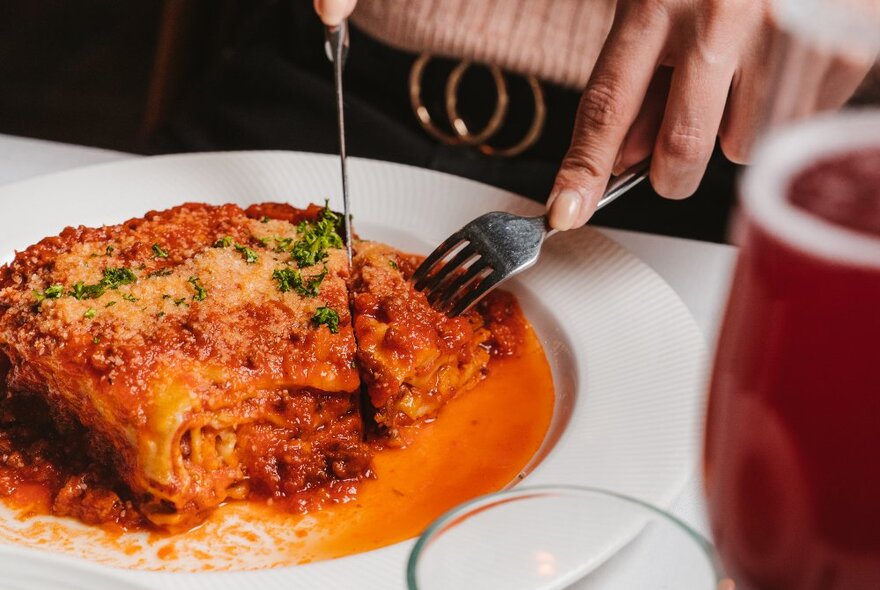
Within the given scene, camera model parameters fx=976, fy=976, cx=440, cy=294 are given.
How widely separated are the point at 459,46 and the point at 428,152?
15.7 inches

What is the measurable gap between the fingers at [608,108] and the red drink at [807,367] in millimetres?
1181

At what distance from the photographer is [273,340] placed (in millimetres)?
1610

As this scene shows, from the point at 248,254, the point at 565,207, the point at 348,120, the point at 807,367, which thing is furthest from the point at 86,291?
the point at 348,120

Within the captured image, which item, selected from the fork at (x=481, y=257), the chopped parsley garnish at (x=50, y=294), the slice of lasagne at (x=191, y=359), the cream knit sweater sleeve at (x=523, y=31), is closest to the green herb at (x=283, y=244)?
the slice of lasagne at (x=191, y=359)

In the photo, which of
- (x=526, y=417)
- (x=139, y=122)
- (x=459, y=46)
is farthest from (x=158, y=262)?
(x=139, y=122)

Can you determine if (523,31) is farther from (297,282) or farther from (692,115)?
(297,282)

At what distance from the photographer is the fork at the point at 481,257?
1882 mm

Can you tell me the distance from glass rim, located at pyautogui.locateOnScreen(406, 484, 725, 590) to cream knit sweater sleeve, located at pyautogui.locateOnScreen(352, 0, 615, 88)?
1.91 metres

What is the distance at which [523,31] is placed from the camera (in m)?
2.62

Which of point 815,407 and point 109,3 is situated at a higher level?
point 815,407

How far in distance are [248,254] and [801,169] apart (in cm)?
133

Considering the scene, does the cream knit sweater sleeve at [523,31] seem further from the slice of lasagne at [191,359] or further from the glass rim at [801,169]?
the glass rim at [801,169]

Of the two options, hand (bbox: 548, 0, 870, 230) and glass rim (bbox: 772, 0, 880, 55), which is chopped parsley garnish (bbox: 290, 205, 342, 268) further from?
glass rim (bbox: 772, 0, 880, 55)

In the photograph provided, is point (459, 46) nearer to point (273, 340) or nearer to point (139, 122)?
point (273, 340)
